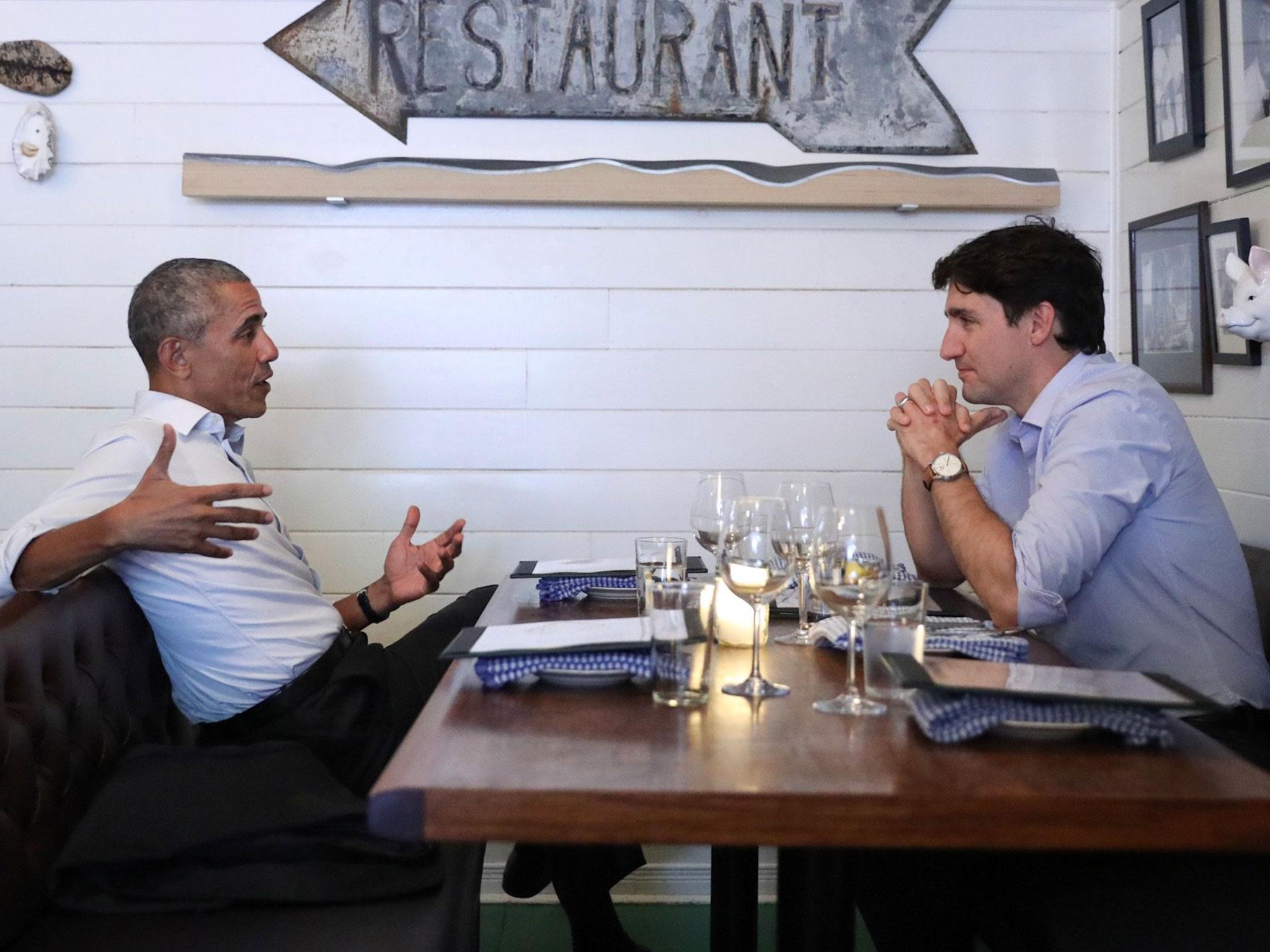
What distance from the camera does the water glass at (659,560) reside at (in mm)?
1600

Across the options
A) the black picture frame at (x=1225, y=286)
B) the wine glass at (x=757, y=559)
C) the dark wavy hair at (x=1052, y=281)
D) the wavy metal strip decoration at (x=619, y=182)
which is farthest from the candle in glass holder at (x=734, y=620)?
the wavy metal strip decoration at (x=619, y=182)

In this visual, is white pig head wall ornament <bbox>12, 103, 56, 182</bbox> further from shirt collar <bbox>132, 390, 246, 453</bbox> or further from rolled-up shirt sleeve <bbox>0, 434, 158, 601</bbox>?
rolled-up shirt sleeve <bbox>0, 434, 158, 601</bbox>

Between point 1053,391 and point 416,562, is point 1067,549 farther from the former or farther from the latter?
point 416,562

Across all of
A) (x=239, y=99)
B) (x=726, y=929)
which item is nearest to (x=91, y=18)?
(x=239, y=99)

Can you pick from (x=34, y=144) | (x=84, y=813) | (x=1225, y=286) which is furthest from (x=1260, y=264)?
(x=34, y=144)

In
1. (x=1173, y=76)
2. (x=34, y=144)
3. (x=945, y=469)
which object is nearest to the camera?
(x=945, y=469)

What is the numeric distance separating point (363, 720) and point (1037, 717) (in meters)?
1.07

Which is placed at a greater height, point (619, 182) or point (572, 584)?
point (619, 182)

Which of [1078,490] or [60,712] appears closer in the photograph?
[60,712]

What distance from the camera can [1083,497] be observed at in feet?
5.59

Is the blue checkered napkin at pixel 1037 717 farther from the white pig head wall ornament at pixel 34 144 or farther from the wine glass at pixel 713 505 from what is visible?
the white pig head wall ornament at pixel 34 144

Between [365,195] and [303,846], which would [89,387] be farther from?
[303,846]

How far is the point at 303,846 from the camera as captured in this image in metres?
1.39

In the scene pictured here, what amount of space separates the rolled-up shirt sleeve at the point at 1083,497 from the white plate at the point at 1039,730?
544 mm
